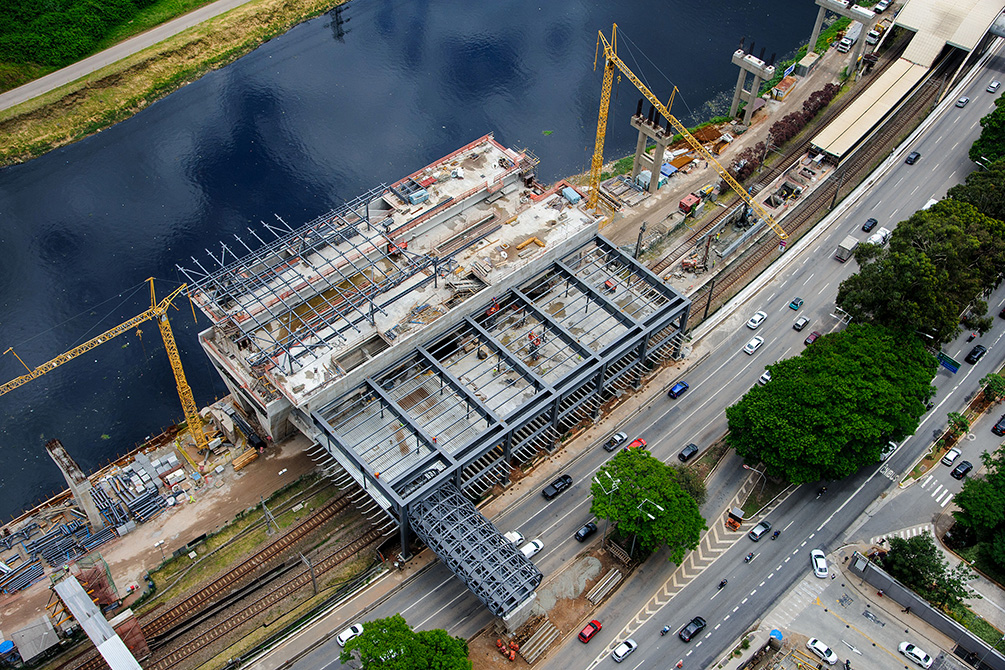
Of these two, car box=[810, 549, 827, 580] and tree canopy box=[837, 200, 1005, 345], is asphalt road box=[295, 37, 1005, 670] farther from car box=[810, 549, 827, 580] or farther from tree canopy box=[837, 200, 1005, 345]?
tree canopy box=[837, 200, 1005, 345]

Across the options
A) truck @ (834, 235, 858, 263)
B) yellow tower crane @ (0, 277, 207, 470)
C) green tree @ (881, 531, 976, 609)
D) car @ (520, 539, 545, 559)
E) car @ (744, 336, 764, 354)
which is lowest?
green tree @ (881, 531, 976, 609)

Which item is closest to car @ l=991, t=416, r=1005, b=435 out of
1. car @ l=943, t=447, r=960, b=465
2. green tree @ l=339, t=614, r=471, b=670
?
car @ l=943, t=447, r=960, b=465

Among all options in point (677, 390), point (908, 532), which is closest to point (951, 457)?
point (908, 532)

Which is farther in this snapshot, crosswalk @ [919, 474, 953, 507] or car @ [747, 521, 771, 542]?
crosswalk @ [919, 474, 953, 507]

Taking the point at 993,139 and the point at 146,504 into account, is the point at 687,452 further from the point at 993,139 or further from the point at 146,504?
the point at 993,139

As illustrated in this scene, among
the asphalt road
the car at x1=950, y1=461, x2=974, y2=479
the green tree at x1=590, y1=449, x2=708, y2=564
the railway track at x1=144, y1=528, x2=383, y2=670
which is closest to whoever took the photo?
the asphalt road

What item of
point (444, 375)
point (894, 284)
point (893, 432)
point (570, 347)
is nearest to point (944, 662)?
point (893, 432)

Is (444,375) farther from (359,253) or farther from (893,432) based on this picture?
(893,432)
